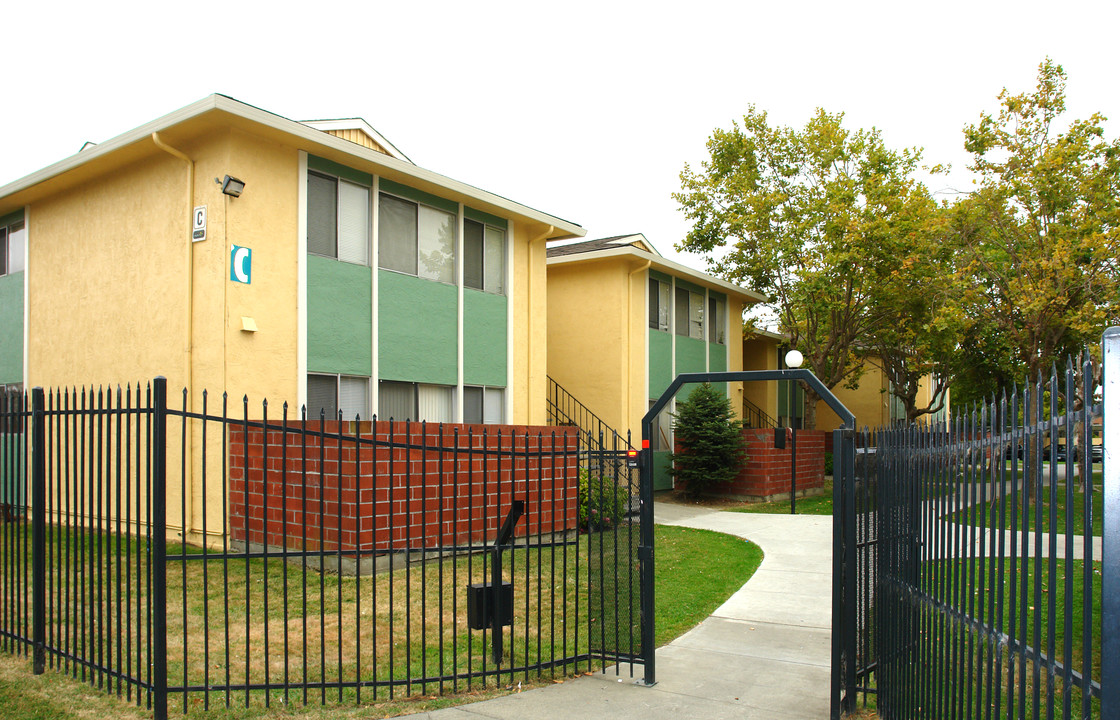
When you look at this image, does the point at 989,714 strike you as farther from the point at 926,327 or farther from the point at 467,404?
the point at 926,327

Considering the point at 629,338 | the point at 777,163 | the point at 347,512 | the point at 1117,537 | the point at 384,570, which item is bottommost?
the point at 384,570

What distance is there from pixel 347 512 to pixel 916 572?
6.59 metres

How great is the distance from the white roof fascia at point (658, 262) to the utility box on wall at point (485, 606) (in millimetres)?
12036

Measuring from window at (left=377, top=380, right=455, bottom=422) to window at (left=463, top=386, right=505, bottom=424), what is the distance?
35 centimetres

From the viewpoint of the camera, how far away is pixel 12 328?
1454 centimetres

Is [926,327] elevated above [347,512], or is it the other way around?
[926,327]

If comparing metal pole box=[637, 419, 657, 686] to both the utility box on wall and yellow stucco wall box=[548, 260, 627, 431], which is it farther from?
yellow stucco wall box=[548, 260, 627, 431]

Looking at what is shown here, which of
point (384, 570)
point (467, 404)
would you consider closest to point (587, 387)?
point (467, 404)

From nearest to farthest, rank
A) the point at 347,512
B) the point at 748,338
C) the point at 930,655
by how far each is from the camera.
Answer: the point at 930,655
the point at 347,512
the point at 748,338

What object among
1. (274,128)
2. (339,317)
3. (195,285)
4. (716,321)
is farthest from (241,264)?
(716,321)

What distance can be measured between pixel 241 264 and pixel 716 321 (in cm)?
1498

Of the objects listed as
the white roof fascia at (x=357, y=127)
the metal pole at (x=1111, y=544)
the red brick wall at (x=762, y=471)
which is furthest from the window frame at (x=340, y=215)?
the red brick wall at (x=762, y=471)

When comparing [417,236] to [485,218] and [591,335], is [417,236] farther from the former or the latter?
[591,335]

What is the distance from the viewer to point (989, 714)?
3344mm
